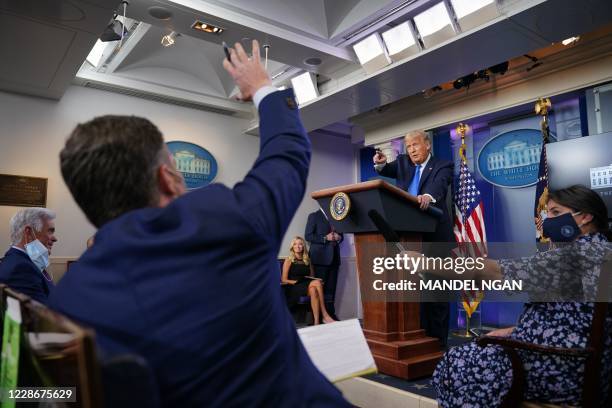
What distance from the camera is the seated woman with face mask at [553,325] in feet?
4.75

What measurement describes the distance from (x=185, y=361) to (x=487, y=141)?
557 cm

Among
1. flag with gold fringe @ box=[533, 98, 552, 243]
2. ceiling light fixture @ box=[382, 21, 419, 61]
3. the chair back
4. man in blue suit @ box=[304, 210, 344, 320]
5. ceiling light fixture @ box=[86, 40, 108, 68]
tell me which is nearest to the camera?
the chair back

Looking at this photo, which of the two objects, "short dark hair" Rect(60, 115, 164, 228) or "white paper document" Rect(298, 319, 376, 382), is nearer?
"short dark hair" Rect(60, 115, 164, 228)

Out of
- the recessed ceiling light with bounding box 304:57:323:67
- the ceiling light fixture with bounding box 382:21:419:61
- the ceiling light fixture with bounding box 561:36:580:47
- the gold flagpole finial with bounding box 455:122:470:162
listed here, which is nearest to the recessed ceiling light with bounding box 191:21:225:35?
the recessed ceiling light with bounding box 304:57:323:67

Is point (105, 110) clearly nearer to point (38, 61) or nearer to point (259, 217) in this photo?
point (38, 61)

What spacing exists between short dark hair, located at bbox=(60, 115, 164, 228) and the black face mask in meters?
1.50

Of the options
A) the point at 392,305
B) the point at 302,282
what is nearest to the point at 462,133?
the point at 302,282

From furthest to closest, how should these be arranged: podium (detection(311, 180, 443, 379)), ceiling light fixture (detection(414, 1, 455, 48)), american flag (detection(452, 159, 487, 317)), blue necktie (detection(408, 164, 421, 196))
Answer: american flag (detection(452, 159, 487, 317))
ceiling light fixture (detection(414, 1, 455, 48))
blue necktie (detection(408, 164, 421, 196))
podium (detection(311, 180, 443, 379))

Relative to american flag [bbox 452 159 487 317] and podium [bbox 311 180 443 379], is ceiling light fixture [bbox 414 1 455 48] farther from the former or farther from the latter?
podium [bbox 311 180 443 379]

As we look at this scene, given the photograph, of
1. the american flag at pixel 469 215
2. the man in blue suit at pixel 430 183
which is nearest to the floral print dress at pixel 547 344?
the man in blue suit at pixel 430 183

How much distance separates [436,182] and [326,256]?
3.30 metres

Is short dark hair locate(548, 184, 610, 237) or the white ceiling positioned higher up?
the white ceiling

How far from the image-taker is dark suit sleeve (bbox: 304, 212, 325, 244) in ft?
21.0

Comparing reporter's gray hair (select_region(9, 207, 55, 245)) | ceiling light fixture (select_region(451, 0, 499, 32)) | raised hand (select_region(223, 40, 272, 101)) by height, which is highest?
ceiling light fixture (select_region(451, 0, 499, 32))
